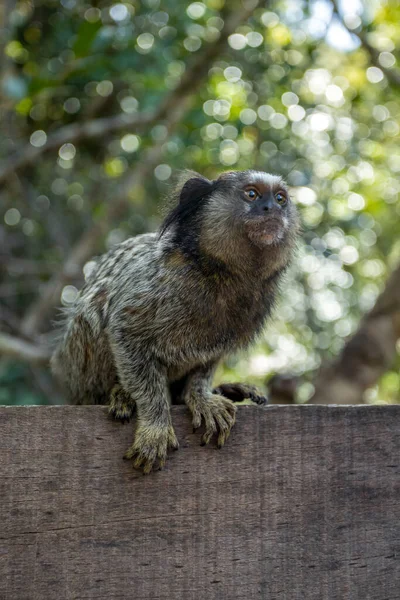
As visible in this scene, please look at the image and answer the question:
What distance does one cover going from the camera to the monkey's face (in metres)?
2.51

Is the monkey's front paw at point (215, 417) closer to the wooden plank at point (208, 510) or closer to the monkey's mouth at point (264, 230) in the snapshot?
the wooden plank at point (208, 510)

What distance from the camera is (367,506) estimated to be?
2.02 m

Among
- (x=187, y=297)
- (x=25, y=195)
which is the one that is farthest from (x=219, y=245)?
(x=25, y=195)

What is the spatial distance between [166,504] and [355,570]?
1.71 feet

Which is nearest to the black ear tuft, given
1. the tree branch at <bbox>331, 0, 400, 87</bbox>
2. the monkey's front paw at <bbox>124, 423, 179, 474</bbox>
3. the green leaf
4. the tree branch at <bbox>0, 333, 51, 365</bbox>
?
the monkey's front paw at <bbox>124, 423, 179, 474</bbox>

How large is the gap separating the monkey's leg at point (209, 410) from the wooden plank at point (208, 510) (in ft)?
0.13

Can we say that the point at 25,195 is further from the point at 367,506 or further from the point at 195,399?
the point at 367,506

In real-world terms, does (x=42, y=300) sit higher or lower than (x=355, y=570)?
lower

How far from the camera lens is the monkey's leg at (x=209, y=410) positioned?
2041 millimetres

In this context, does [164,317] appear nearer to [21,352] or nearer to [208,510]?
[208,510]

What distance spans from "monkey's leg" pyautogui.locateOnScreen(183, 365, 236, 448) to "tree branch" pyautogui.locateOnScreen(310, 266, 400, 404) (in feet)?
9.10

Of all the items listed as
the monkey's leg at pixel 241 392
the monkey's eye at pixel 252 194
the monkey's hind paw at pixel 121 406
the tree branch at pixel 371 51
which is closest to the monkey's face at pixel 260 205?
the monkey's eye at pixel 252 194

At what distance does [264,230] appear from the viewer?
2506 millimetres

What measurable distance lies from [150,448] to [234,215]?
0.92 metres
